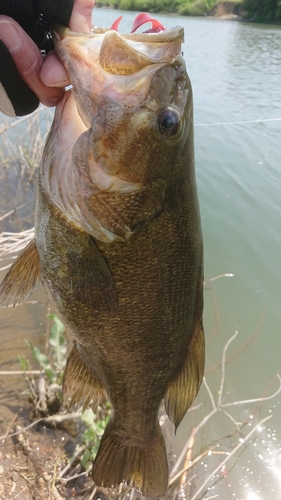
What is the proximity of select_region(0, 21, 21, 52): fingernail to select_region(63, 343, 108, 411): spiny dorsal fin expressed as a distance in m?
1.21

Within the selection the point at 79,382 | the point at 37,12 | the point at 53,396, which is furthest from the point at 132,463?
the point at 37,12

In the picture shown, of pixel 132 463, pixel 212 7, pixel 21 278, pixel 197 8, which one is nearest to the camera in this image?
pixel 21 278

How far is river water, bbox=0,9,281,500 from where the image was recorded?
3631mm

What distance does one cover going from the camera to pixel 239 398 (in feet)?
14.3

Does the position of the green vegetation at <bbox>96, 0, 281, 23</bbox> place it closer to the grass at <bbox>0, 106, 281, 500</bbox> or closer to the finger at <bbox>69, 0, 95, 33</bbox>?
the grass at <bbox>0, 106, 281, 500</bbox>

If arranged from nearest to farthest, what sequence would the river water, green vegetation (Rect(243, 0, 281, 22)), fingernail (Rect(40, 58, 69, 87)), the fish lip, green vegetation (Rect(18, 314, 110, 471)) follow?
the fish lip → fingernail (Rect(40, 58, 69, 87)) → green vegetation (Rect(18, 314, 110, 471)) → the river water → green vegetation (Rect(243, 0, 281, 22))

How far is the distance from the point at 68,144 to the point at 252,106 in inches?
458

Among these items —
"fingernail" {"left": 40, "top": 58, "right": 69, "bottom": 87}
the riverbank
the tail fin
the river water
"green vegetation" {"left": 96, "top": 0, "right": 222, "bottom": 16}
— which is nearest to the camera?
"fingernail" {"left": 40, "top": 58, "right": 69, "bottom": 87}

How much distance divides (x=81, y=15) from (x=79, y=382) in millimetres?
1469

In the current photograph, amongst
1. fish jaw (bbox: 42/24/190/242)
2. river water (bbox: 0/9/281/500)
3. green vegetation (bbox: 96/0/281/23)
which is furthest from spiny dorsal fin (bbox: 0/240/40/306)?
green vegetation (bbox: 96/0/281/23)

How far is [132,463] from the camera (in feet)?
6.44

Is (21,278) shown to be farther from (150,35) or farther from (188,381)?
(150,35)

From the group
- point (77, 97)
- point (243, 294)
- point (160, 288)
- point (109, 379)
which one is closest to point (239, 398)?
point (243, 294)

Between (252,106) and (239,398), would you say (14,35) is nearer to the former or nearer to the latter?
(239,398)
